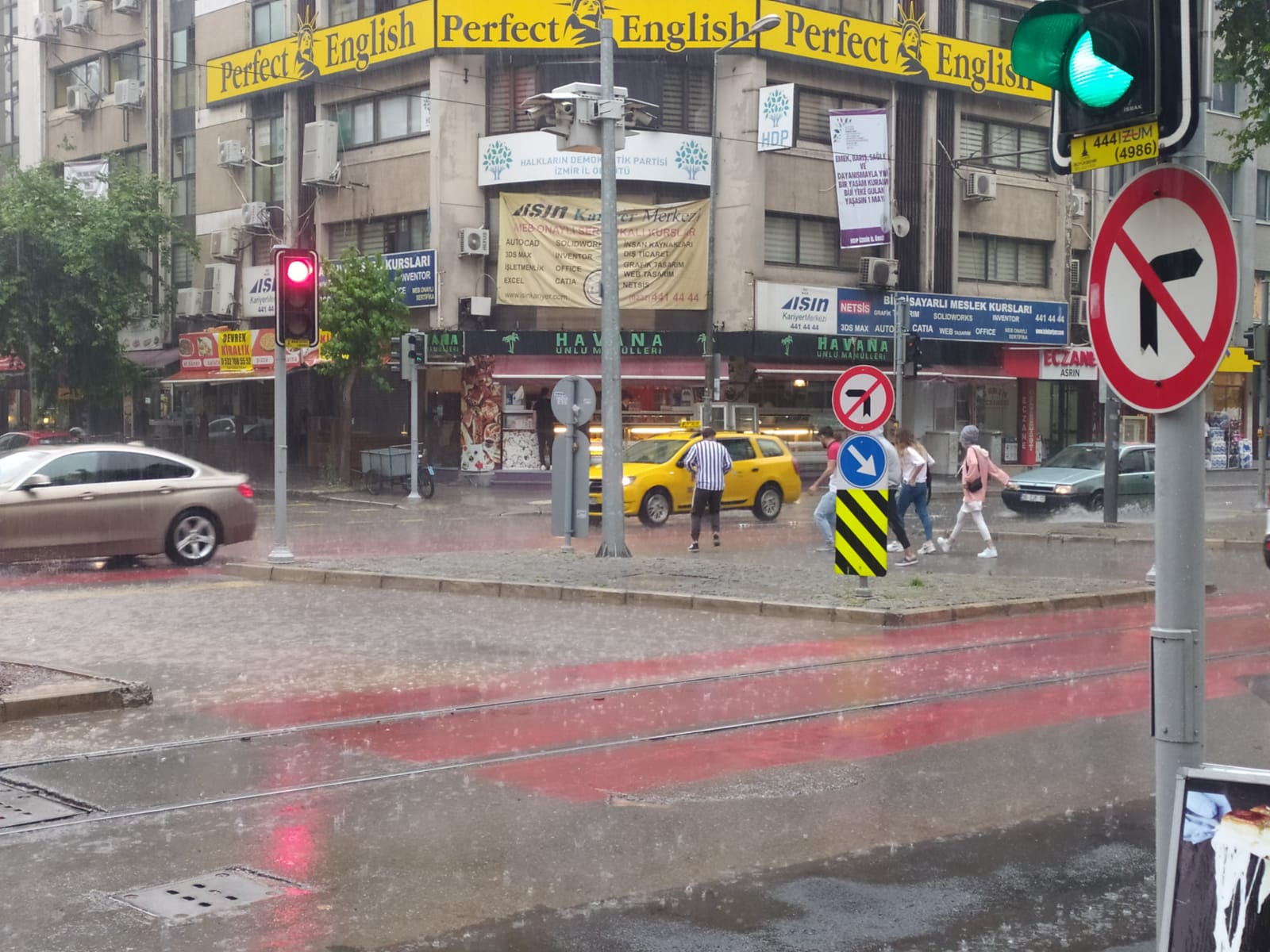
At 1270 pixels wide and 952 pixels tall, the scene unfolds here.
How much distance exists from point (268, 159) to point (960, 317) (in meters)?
20.0

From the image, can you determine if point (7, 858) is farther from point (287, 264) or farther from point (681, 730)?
point (287, 264)

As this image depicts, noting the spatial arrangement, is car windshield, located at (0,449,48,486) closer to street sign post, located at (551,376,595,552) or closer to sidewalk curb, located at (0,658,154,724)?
street sign post, located at (551,376,595,552)

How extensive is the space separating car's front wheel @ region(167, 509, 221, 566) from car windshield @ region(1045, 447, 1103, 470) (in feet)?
54.5

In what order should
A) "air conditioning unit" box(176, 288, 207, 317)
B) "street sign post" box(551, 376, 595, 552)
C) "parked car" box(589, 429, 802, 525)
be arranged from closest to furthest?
"street sign post" box(551, 376, 595, 552) → "parked car" box(589, 429, 802, 525) → "air conditioning unit" box(176, 288, 207, 317)

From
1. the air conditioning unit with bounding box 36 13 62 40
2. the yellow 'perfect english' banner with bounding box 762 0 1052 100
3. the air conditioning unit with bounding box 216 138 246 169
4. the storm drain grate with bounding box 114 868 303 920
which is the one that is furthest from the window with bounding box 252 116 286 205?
the storm drain grate with bounding box 114 868 303 920

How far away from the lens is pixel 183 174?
4591cm

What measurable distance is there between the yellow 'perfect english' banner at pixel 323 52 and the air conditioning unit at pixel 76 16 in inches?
306

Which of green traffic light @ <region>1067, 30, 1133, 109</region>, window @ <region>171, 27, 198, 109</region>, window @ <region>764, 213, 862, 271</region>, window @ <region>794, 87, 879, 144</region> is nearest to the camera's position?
green traffic light @ <region>1067, 30, 1133, 109</region>

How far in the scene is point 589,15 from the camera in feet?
117

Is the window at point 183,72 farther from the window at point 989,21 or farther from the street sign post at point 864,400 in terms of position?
the street sign post at point 864,400

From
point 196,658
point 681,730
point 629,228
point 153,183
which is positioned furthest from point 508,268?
point 681,730

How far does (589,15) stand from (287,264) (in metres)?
20.9

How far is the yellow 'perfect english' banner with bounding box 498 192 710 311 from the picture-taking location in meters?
35.8

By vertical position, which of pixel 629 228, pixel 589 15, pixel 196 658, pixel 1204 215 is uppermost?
pixel 589 15
